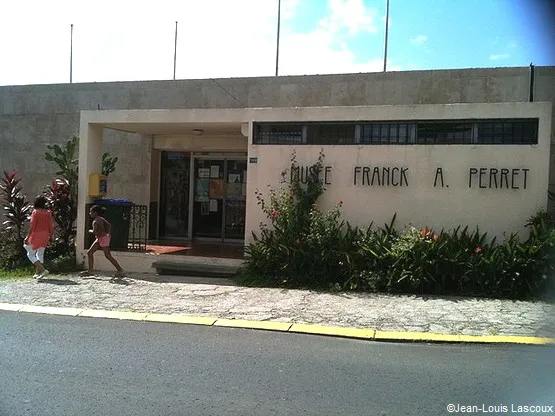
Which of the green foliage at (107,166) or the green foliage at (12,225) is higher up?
the green foliage at (107,166)

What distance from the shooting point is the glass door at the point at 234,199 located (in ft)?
46.4

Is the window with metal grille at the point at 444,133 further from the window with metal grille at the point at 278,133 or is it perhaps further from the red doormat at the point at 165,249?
the red doormat at the point at 165,249

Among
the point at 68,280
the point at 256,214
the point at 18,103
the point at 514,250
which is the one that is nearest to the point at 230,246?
the point at 256,214

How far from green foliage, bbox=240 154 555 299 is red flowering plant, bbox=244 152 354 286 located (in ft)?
0.06

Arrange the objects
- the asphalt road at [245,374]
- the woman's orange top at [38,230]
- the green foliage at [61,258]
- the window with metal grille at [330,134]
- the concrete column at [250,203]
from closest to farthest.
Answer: the asphalt road at [245,374] < the window with metal grille at [330,134] < the woman's orange top at [38,230] < the concrete column at [250,203] < the green foliage at [61,258]

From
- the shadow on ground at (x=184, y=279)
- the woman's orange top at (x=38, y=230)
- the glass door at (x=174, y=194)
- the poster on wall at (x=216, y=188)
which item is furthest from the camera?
the glass door at (x=174, y=194)

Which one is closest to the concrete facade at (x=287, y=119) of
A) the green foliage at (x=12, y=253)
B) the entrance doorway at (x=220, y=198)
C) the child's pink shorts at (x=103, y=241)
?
the entrance doorway at (x=220, y=198)

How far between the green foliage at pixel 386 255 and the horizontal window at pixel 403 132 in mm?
527

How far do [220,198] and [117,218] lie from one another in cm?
324

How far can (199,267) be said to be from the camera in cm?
1088

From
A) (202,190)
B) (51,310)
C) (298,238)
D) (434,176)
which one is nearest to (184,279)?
(298,238)

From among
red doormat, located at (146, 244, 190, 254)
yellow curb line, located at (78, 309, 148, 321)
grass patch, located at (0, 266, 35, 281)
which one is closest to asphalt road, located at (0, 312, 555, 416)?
yellow curb line, located at (78, 309, 148, 321)

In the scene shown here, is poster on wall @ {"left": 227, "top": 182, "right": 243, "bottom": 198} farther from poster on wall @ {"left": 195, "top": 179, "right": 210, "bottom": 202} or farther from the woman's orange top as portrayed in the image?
the woman's orange top

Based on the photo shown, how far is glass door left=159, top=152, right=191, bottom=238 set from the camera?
1466 centimetres
